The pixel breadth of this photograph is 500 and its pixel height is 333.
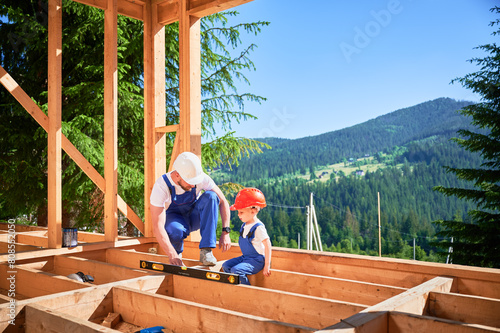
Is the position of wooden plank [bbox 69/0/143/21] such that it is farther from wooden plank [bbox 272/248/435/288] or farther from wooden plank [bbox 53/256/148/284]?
wooden plank [bbox 272/248/435/288]

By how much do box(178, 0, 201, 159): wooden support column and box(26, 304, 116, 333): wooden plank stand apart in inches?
107

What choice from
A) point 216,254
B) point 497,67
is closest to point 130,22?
point 216,254

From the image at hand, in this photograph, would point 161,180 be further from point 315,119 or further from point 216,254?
point 315,119

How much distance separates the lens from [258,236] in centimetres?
343

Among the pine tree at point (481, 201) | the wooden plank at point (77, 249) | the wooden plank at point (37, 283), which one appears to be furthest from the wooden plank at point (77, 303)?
the pine tree at point (481, 201)

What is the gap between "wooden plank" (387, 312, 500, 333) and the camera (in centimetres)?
196

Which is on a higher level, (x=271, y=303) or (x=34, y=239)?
(x=34, y=239)

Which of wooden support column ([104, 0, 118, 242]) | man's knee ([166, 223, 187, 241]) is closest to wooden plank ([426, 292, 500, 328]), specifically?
man's knee ([166, 223, 187, 241])

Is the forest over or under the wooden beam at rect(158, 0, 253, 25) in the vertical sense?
under

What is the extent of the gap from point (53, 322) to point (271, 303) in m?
1.30

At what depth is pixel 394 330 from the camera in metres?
2.12

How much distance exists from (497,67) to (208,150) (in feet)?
38.6

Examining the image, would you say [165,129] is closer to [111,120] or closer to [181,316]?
[111,120]

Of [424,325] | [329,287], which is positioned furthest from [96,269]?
[424,325]
